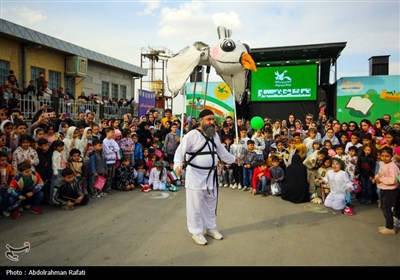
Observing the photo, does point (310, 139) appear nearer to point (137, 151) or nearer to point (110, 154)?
point (137, 151)

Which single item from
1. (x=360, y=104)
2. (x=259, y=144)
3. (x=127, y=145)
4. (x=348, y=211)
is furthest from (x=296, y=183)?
(x=360, y=104)

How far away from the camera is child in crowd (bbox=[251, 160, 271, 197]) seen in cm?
591

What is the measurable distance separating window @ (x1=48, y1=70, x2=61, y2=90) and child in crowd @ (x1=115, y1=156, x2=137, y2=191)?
282 inches

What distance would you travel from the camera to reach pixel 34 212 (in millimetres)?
4516

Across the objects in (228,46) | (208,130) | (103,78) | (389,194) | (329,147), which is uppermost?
(103,78)

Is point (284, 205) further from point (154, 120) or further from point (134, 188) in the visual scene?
point (154, 120)

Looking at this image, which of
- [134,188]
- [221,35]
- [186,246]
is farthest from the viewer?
[134,188]

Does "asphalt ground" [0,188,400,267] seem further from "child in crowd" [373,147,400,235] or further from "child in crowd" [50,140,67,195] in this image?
"child in crowd" [50,140,67,195]

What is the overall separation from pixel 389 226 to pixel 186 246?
286 centimetres

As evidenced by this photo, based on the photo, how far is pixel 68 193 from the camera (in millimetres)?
4820

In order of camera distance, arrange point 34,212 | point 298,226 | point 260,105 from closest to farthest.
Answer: point 298,226 < point 34,212 < point 260,105

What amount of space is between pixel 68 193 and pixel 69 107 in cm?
561

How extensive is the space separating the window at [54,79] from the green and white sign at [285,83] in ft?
27.6
